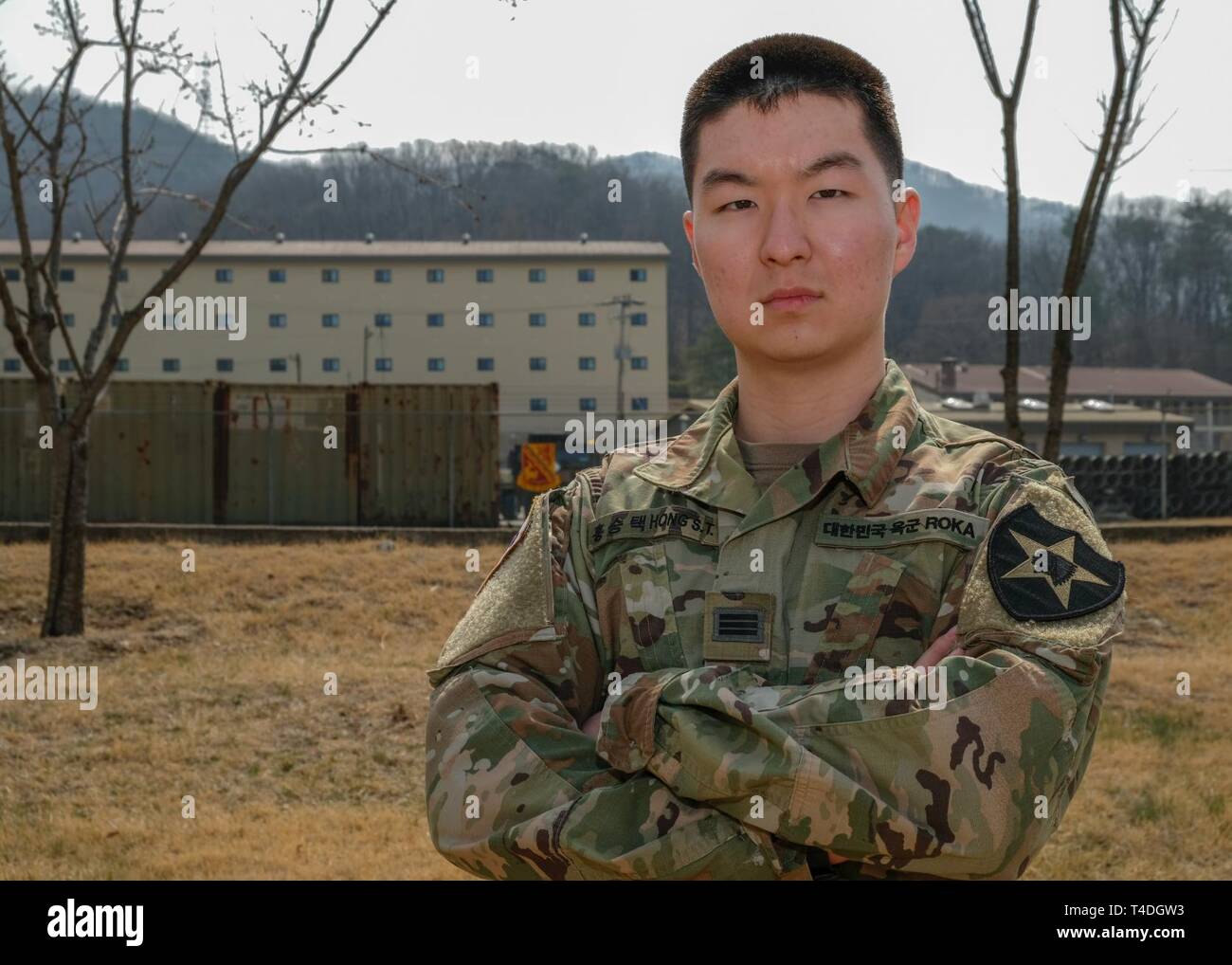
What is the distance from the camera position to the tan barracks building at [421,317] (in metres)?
63.2

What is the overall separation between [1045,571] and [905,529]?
249 millimetres

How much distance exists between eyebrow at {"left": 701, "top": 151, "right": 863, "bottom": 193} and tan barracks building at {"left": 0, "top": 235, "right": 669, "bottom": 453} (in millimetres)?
59747

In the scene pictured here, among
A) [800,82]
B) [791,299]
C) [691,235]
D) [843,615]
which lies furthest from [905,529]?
[800,82]

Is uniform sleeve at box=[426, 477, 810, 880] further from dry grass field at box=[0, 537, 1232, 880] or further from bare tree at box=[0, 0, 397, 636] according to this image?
bare tree at box=[0, 0, 397, 636]

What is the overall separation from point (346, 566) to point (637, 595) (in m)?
11.7

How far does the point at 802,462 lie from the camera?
7.45 feet

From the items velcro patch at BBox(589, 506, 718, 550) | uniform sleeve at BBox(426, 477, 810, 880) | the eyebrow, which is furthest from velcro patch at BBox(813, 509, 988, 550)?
the eyebrow

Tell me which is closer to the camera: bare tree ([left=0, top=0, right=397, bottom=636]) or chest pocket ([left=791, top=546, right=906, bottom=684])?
chest pocket ([left=791, top=546, right=906, bottom=684])

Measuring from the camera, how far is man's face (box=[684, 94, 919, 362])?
2168 mm

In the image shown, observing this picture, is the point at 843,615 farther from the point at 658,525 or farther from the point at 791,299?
the point at 791,299

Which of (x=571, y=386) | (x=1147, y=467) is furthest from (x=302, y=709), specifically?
(x=571, y=386)

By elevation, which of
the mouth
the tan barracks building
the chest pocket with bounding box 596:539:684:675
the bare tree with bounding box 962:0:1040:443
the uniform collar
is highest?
the tan barracks building
